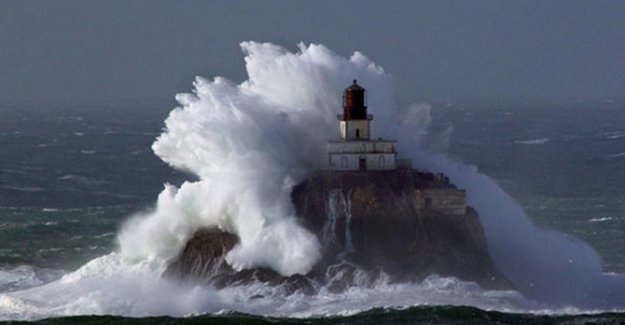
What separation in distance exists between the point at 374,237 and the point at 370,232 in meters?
0.26

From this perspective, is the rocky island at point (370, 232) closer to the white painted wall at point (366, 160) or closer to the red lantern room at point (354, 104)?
the white painted wall at point (366, 160)

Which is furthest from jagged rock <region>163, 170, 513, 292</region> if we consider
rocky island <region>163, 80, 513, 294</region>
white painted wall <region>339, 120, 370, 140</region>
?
white painted wall <region>339, 120, 370, 140</region>

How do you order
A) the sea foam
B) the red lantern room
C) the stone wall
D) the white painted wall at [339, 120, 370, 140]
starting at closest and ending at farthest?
the sea foam
the stone wall
the red lantern room
the white painted wall at [339, 120, 370, 140]

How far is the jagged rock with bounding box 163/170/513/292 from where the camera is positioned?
47.3 m

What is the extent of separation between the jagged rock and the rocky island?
3 centimetres

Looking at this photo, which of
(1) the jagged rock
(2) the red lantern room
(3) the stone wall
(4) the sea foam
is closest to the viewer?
(4) the sea foam

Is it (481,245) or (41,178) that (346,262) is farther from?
(41,178)

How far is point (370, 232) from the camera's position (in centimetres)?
4906

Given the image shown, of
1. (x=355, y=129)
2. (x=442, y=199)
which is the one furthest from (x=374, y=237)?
(x=355, y=129)

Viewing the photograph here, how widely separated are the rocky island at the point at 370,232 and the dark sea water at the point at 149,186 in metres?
4.37

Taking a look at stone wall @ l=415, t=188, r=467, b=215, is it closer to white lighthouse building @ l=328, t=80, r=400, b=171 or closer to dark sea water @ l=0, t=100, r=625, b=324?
white lighthouse building @ l=328, t=80, r=400, b=171

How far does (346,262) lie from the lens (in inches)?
1880

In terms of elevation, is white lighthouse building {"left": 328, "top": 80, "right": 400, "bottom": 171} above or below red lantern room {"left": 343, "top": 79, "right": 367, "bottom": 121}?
below

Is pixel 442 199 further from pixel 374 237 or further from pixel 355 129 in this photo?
pixel 355 129
